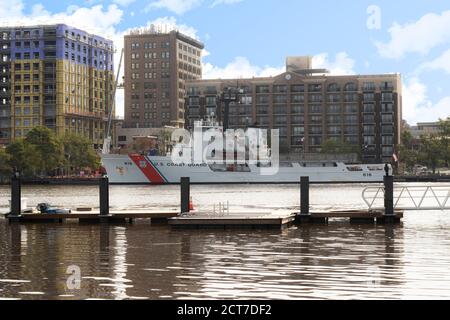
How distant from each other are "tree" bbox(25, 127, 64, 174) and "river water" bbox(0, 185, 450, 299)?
4448 inches

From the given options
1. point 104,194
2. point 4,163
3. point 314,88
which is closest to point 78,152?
point 4,163

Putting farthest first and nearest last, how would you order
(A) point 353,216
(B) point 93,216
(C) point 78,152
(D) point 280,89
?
(D) point 280,89 → (C) point 78,152 → (B) point 93,216 → (A) point 353,216

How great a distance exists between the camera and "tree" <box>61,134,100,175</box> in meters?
155

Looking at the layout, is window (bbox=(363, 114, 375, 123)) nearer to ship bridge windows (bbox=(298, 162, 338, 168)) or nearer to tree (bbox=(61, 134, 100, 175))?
ship bridge windows (bbox=(298, 162, 338, 168))

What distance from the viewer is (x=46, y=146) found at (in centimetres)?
14400

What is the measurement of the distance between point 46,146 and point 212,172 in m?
35.9

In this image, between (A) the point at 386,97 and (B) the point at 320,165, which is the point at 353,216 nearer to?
(B) the point at 320,165

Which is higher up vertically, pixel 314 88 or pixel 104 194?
pixel 314 88

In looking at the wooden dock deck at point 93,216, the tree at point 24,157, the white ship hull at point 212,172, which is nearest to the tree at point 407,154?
the white ship hull at point 212,172

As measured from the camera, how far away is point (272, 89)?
182750mm

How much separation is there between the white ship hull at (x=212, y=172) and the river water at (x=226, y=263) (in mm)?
93676

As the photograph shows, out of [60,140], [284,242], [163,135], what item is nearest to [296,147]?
[163,135]
